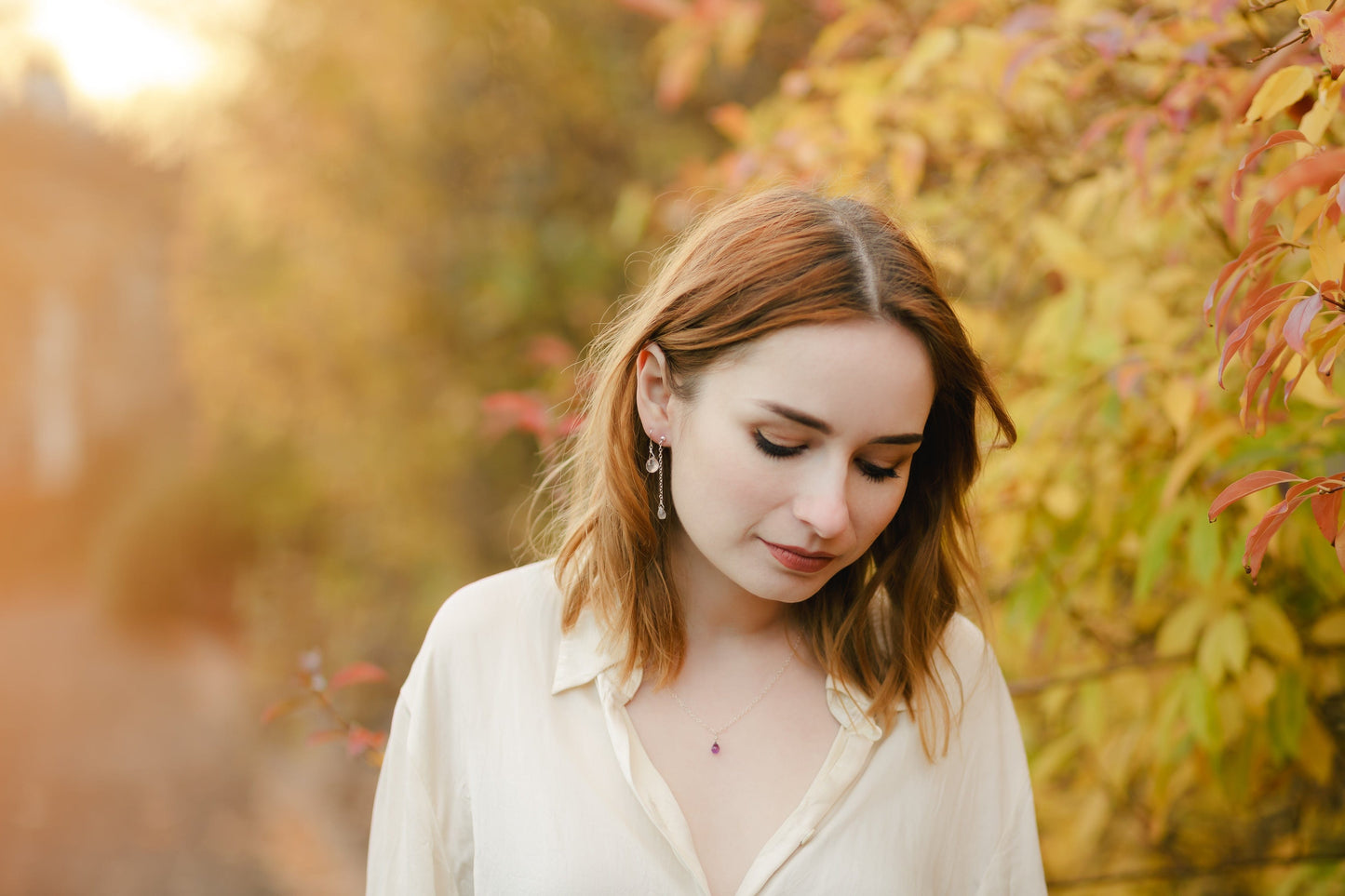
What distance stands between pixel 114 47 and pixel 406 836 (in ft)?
10.3

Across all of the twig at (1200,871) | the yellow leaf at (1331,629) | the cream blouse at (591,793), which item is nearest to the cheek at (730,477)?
the cream blouse at (591,793)

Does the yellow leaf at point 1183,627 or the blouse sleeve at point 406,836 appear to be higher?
the blouse sleeve at point 406,836

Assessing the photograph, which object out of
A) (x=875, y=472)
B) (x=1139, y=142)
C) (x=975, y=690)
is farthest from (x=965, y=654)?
(x=1139, y=142)

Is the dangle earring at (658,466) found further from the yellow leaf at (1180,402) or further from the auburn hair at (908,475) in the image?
the yellow leaf at (1180,402)

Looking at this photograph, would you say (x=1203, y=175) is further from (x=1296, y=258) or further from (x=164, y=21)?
(x=164, y=21)

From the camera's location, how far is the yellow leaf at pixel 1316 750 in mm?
1419

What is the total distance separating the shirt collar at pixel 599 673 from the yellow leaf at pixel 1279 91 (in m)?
0.71

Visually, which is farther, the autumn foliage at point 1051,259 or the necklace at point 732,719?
the autumn foliage at point 1051,259

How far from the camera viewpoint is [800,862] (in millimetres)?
1063

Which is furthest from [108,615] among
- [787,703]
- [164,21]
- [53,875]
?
[787,703]

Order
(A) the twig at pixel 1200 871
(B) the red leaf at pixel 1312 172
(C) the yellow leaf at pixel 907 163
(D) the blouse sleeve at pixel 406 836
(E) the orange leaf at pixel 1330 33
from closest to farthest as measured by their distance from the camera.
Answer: (B) the red leaf at pixel 1312 172
(E) the orange leaf at pixel 1330 33
(D) the blouse sleeve at pixel 406 836
(A) the twig at pixel 1200 871
(C) the yellow leaf at pixel 907 163

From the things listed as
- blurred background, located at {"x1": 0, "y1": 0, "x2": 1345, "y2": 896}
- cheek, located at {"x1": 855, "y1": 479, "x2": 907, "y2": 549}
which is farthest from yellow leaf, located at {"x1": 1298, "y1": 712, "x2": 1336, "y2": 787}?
cheek, located at {"x1": 855, "y1": 479, "x2": 907, "y2": 549}

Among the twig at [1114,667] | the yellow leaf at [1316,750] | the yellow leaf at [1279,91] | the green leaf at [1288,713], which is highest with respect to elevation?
the yellow leaf at [1279,91]

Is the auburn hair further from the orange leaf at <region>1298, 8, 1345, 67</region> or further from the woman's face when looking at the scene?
the orange leaf at <region>1298, 8, 1345, 67</region>
